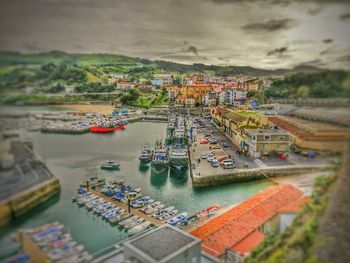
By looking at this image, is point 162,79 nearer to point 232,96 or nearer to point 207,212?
point 232,96

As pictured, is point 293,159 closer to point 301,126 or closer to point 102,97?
point 301,126

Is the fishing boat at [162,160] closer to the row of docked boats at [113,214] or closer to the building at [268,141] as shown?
the row of docked boats at [113,214]

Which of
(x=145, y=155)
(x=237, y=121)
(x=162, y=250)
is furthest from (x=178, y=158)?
(x=162, y=250)

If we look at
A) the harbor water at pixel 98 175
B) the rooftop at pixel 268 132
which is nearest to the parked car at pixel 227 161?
the harbor water at pixel 98 175

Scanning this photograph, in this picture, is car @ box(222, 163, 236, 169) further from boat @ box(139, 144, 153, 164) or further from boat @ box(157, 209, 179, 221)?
boat @ box(139, 144, 153, 164)

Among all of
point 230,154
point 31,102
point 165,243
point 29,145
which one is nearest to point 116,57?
point 31,102
